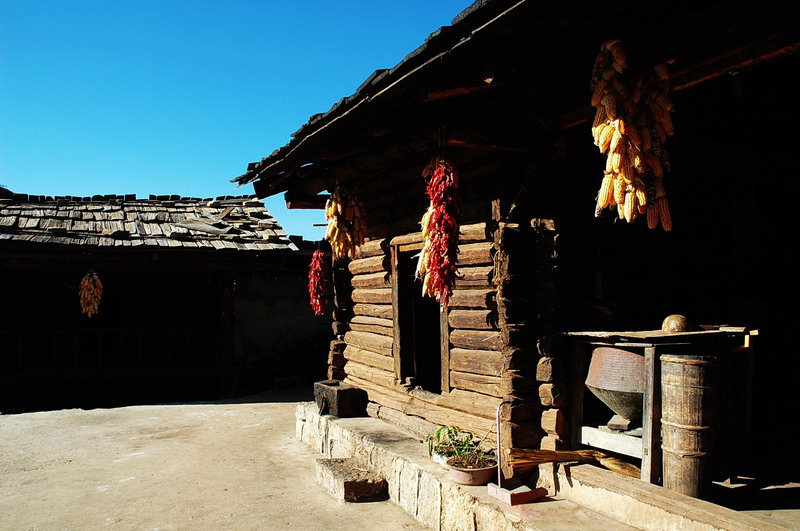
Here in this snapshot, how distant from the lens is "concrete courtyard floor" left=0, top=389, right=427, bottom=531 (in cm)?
614

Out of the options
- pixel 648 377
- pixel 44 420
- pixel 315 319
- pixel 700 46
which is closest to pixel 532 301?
pixel 648 377

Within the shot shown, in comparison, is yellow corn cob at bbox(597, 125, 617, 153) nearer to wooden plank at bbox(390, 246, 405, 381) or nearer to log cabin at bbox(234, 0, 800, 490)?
log cabin at bbox(234, 0, 800, 490)

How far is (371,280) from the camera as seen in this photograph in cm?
866

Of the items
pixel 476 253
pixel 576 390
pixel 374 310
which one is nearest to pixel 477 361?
pixel 476 253

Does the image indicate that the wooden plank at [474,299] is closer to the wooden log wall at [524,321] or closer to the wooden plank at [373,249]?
the wooden log wall at [524,321]

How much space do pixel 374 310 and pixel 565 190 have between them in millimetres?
3704

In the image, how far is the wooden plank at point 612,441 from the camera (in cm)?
473

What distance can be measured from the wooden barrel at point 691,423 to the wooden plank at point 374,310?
429cm

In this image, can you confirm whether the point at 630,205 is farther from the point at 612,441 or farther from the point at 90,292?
the point at 90,292

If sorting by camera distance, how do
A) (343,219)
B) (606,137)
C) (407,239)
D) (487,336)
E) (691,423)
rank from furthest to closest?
(407,239), (343,219), (487,336), (691,423), (606,137)

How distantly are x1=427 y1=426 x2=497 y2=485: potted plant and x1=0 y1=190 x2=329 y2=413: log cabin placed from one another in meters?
8.01

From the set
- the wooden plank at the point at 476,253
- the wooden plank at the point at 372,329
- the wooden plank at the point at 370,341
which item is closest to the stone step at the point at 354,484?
the wooden plank at the point at 370,341

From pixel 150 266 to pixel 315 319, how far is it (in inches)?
182

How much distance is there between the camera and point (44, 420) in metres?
11.0
